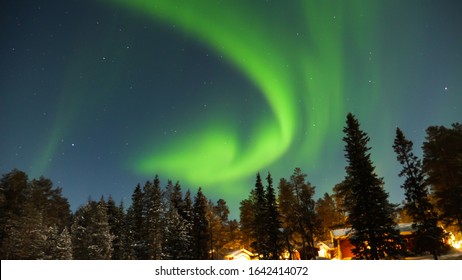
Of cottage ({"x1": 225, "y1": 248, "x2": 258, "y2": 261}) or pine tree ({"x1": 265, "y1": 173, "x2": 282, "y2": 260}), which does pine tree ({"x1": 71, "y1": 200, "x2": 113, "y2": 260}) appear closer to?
cottage ({"x1": 225, "y1": 248, "x2": 258, "y2": 261})

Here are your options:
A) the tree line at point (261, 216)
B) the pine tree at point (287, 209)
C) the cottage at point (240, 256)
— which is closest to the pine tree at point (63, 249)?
the tree line at point (261, 216)

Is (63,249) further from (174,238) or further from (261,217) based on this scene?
(261,217)

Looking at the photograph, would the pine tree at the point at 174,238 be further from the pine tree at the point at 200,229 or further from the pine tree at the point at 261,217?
the pine tree at the point at 261,217

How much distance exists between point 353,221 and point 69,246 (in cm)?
3603

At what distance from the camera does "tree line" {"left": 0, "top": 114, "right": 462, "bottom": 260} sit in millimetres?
29219

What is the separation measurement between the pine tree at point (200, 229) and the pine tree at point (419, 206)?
3148cm

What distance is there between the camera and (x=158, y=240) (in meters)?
55.4

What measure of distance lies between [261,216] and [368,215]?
2223 centimetres

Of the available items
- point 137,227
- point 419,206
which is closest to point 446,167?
point 419,206

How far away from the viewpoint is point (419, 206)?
32.2m

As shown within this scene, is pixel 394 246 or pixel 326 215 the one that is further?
pixel 326 215

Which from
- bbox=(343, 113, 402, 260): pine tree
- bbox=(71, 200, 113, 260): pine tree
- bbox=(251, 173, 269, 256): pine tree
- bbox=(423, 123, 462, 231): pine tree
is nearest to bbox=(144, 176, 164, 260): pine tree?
bbox=(71, 200, 113, 260): pine tree
